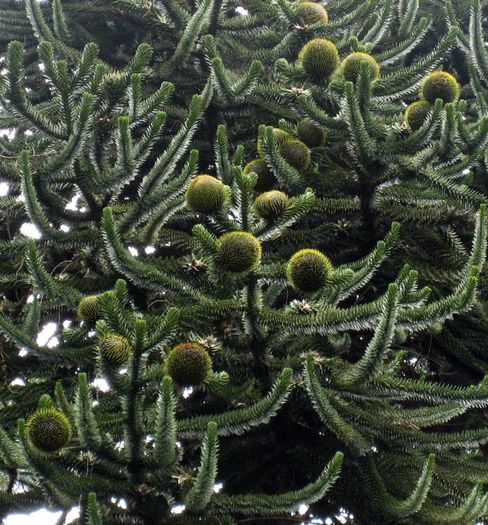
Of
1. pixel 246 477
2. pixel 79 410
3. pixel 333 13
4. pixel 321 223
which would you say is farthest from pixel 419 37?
pixel 79 410

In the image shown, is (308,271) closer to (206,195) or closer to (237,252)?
(237,252)

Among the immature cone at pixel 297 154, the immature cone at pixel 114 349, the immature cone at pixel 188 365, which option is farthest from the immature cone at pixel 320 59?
the immature cone at pixel 114 349

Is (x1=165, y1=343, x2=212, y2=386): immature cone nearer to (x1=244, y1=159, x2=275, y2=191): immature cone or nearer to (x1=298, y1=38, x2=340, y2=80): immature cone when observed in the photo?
(x1=244, y1=159, x2=275, y2=191): immature cone

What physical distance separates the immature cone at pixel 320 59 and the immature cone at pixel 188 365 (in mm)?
1950

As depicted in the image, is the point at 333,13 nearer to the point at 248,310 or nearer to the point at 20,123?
the point at 20,123

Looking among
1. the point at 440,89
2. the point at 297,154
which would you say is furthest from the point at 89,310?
the point at 440,89

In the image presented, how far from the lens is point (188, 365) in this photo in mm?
2623

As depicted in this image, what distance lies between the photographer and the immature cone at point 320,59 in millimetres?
4027

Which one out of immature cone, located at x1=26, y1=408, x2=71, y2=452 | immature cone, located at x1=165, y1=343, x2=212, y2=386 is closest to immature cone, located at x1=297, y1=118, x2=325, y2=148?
immature cone, located at x1=165, y1=343, x2=212, y2=386

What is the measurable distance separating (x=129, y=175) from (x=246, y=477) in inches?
53.9

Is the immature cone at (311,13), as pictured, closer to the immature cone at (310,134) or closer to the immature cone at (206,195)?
the immature cone at (310,134)

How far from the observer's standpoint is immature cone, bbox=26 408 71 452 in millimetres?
2406

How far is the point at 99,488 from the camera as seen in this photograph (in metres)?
2.55

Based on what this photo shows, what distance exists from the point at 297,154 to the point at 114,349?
1.64m
